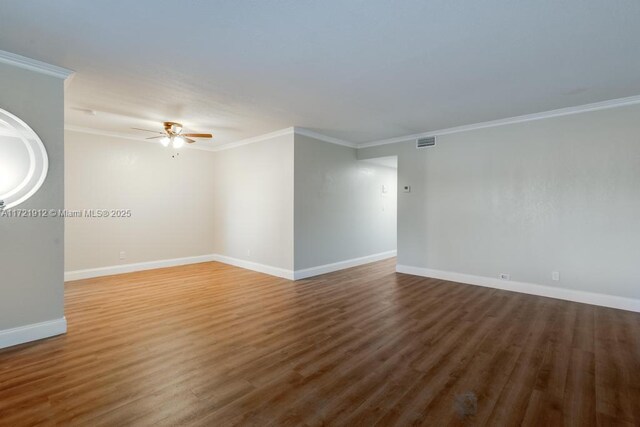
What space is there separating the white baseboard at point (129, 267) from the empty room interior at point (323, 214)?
4 cm

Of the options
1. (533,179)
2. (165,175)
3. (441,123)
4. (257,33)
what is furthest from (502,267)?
(165,175)

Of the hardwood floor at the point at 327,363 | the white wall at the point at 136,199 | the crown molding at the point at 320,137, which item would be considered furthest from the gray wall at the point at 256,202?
the hardwood floor at the point at 327,363

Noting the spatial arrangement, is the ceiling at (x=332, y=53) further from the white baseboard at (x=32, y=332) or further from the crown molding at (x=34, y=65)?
the white baseboard at (x=32, y=332)

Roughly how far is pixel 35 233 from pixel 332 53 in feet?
11.1

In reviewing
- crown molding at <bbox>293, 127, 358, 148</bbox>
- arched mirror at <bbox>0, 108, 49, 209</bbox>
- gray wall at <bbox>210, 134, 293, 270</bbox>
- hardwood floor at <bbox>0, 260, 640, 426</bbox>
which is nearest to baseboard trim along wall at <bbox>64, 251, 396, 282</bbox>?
gray wall at <bbox>210, 134, 293, 270</bbox>

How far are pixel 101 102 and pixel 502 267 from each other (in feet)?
21.0

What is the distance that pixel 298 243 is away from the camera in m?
5.37

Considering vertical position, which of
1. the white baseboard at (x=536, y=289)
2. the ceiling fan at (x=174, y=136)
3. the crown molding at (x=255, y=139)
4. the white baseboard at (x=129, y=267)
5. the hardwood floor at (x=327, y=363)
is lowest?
the hardwood floor at (x=327, y=363)

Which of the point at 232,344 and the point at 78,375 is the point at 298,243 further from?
the point at 78,375

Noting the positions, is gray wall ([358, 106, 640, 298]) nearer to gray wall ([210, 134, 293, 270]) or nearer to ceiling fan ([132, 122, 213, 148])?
gray wall ([210, 134, 293, 270])

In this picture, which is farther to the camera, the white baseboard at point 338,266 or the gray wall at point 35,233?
the white baseboard at point 338,266

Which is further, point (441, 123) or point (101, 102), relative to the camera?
point (441, 123)

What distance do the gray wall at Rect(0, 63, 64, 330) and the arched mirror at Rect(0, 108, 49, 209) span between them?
5 cm

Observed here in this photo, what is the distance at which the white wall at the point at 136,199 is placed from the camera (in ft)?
A: 17.4
